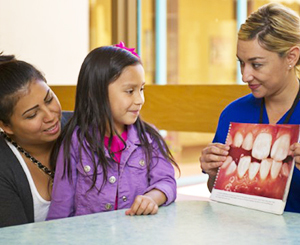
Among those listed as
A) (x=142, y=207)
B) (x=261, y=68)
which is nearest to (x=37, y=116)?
(x=142, y=207)

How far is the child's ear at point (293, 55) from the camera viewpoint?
183cm

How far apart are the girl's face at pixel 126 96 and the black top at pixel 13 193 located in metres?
0.39

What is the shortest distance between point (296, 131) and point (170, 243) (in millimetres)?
556

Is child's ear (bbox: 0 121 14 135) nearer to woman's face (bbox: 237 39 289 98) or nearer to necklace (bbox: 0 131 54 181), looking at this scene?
necklace (bbox: 0 131 54 181)

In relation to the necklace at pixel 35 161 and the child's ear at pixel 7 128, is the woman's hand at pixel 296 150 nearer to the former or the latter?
the necklace at pixel 35 161

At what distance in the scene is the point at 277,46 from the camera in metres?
1.80

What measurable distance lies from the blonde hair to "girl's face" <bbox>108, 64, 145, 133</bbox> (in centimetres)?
39

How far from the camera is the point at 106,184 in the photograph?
1832 mm

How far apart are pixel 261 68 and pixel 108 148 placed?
0.59 meters

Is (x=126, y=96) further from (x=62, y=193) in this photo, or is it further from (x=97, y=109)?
(x=62, y=193)

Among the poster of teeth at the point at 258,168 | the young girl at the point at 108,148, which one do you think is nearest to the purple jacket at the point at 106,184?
the young girl at the point at 108,148

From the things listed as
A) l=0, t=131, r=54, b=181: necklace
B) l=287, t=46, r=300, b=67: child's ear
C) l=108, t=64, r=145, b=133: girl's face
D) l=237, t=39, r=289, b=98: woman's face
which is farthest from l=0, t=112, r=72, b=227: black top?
l=287, t=46, r=300, b=67: child's ear

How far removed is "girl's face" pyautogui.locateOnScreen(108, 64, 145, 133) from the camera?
1.89 metres

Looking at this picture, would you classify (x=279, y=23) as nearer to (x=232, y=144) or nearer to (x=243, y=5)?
(x=232, y=144)
